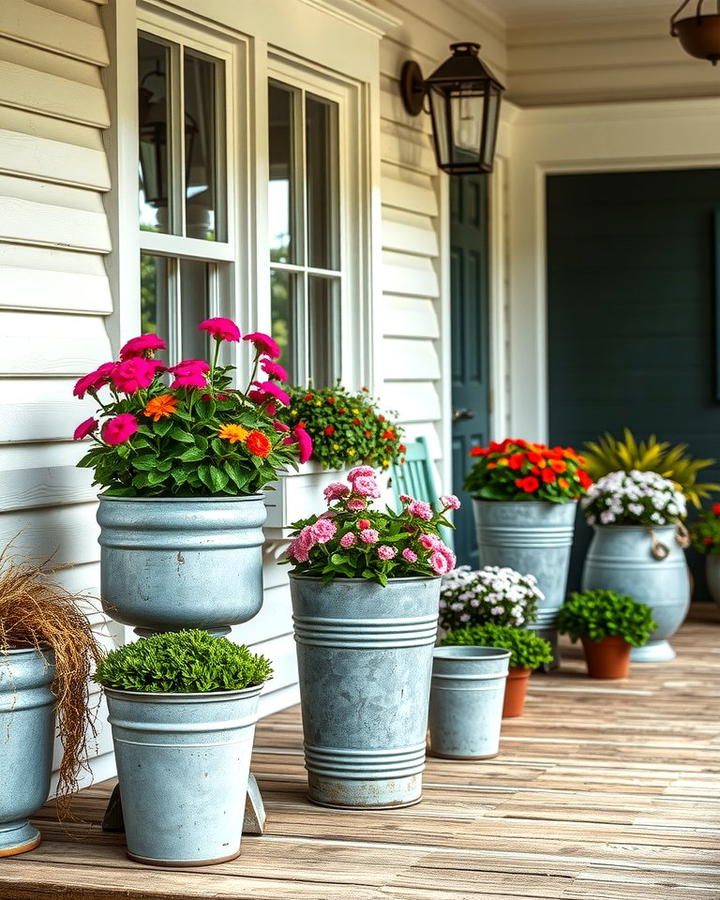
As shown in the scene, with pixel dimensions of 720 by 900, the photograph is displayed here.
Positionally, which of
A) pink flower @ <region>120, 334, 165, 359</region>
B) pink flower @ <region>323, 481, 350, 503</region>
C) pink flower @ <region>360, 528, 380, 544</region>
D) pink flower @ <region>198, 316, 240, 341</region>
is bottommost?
pink flower @ <region>360, 528, 380, 544</region>

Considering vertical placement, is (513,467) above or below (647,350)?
below

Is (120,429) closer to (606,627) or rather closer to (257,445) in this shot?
(257,445)

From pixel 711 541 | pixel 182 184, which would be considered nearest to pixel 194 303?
pixel 182 184

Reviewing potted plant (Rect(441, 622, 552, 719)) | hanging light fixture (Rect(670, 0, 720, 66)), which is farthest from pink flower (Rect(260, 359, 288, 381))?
hanging light fixture (Rect(670, 0, 720, 66))

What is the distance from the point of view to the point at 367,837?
345 centimetres

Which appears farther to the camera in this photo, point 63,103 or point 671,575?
point 671,575

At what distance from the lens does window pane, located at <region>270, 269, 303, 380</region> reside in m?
5.34

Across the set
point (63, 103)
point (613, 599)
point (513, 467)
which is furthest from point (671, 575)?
point (63, 103)

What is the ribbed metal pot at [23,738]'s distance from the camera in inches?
126

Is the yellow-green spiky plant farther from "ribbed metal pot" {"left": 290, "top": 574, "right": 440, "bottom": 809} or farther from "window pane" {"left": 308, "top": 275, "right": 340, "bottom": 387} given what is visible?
"ribbed metal pot" {"left": 290, "top": 574, "right": 440, "bottom": 809}

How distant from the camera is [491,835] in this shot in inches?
136

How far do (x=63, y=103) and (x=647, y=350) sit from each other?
4.53 meters

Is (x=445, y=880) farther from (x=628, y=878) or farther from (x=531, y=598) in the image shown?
(x=531, y=598)

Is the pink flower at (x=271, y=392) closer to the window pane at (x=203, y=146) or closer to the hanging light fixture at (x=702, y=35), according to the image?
the window pane at (x=203, y=146)
